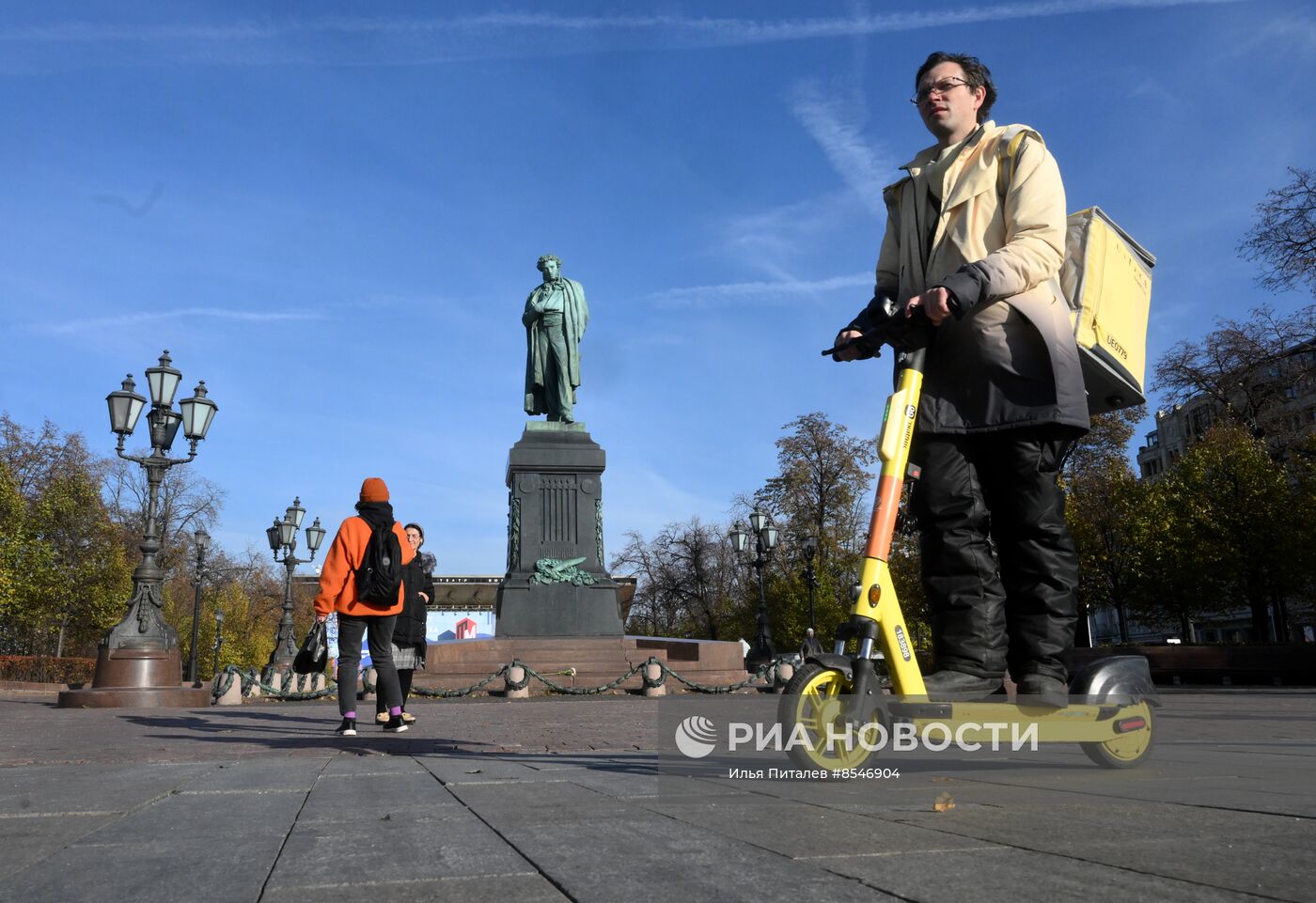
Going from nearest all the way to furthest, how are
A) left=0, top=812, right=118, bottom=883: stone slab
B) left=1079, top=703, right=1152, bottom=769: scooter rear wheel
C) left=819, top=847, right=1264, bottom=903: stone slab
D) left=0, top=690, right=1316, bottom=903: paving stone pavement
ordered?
left=819, top=847, right=1264, bottom=903: stone slab
left=0, top=690, right=1316, bottom=903: paving stone pavement
left=0, top=812, right=118, bottom=883: stone slab
left=1079, top=703, right=1152, bottom=769: scooter rear wheel

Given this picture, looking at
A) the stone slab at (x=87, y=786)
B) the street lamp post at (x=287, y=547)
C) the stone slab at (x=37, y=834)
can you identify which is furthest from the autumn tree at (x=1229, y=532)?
the stone slab at (x=37, y=834)

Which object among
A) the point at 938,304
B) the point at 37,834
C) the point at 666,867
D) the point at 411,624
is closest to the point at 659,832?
the point at 666,867

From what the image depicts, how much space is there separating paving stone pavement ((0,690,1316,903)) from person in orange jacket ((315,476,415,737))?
2.57m

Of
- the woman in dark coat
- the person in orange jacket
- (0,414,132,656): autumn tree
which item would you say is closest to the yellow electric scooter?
the person in orange jacket

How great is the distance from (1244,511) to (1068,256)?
32239mm

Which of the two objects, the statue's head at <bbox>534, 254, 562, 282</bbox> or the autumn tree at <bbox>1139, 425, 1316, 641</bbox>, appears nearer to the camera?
the statue's head at <bbox>534, 254, 562, 282</bbox>

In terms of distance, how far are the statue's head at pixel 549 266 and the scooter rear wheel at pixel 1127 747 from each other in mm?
21658

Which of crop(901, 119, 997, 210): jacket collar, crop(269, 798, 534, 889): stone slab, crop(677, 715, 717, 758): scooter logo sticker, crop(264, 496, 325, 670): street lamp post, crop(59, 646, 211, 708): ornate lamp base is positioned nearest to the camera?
crop(269, 798, 534, 889): stone slab

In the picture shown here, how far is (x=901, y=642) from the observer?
3180 mm

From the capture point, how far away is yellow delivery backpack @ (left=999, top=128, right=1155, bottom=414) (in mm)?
3668

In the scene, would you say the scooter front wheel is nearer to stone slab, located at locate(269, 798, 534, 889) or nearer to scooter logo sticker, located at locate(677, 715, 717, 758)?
stone slab, located at locate(269, 798, 534, 889)

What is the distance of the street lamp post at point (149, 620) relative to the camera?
14.9 m

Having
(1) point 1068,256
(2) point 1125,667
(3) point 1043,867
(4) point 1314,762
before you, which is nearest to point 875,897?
(3) point 1043,867

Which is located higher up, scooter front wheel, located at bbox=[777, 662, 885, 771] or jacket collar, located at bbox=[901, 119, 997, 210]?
jacket collar, located at bbox=[901, 119, 997, 210]
